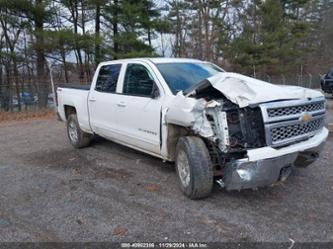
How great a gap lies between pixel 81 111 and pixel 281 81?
26.3 m

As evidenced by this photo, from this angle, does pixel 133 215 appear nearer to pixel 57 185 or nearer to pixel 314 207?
pixel 57 185

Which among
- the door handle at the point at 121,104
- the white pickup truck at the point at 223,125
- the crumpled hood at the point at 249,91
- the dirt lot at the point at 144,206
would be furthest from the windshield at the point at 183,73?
the dirt lot at the point at 144,206

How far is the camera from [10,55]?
20.8 metres

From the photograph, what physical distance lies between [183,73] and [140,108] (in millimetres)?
885

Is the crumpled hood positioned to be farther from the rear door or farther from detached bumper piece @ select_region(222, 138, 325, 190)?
the rear door

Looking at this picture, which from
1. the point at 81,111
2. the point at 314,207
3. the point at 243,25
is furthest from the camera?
the point at 243,25

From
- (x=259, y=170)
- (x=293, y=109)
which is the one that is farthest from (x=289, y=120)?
(x=259, y=170)

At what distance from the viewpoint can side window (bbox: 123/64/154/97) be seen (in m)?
5.26

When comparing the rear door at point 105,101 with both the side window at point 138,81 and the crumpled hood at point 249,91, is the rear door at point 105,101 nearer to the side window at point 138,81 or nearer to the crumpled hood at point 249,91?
the side window at point 138,81

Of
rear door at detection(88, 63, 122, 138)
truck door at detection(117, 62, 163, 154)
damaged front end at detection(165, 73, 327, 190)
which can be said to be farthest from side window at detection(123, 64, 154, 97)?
damaged front end at detection(165, 73, 327, 190)

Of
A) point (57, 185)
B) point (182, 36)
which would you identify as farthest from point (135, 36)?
point (57, 185)

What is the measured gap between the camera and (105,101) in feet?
20.4

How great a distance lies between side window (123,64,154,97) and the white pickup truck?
18 millimetres

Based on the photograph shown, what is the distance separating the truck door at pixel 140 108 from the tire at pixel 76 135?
1890 mm
